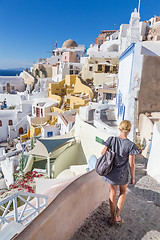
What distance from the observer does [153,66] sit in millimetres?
7531

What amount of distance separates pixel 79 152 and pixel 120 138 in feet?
34.2

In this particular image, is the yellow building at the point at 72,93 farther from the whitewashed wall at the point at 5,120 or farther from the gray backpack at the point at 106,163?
the gray backpack at the point at 106,163

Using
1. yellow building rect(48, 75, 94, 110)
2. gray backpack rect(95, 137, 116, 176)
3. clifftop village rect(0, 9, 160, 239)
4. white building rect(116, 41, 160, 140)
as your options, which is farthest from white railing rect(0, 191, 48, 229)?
yellow building rect(48, 75, 94, 110)

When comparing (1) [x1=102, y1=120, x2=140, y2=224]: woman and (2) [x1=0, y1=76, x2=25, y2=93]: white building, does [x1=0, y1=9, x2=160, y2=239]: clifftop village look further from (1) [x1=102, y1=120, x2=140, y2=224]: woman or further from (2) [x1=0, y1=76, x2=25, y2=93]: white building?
(2) [x1=0, y1=76, x2=25, y2=93]: white building

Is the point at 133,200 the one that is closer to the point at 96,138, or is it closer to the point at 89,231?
the point at 89,231

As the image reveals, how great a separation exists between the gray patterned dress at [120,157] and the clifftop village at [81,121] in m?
0.56

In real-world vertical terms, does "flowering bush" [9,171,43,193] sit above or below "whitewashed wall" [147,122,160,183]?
below

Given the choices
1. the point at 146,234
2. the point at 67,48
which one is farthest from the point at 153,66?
the point at 67,48

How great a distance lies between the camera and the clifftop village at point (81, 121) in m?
6.50

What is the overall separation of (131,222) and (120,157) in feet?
4.48

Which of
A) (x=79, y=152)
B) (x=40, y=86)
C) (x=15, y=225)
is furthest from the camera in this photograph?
(x=40, y=86)

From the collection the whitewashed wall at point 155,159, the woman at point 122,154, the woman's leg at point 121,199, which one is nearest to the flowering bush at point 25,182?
the whitewashed wall at point 155,159

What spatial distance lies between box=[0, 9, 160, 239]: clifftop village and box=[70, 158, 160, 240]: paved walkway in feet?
0.90

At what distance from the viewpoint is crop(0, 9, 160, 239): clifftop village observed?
256 inches
